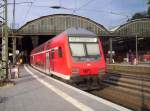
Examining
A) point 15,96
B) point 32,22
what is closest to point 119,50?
point 32,22

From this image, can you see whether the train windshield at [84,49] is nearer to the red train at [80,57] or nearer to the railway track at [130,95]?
the red train at [80,57]

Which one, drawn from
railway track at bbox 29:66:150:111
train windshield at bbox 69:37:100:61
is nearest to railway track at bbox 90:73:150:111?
railway track at bbox 29:66:150:111

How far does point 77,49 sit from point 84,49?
1.27 feet

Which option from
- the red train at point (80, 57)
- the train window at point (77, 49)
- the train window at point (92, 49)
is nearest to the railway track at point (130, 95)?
the red train at point (80, 57)

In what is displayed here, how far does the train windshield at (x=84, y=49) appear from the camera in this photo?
19.2 meters

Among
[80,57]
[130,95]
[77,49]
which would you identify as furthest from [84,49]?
[130,95]

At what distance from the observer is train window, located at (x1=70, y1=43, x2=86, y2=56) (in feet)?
63.4

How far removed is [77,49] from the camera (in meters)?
19.5

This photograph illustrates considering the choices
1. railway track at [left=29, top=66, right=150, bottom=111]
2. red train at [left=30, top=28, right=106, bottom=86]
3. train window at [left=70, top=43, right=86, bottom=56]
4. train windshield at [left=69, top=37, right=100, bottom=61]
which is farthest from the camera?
train window at [left=70, top=43, right=86, bottom=56]

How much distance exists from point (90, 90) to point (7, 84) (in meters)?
4.43

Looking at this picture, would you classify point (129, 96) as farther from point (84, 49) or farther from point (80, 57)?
point (84, 49)

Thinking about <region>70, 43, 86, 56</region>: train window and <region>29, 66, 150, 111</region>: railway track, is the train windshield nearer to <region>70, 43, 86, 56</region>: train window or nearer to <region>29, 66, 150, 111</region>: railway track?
<region>70, 43, 86, 56</region>: train window

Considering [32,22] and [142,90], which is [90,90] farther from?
[32,22]

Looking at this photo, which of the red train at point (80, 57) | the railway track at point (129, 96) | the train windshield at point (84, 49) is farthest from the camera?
the train windshield at point (84, 49)
